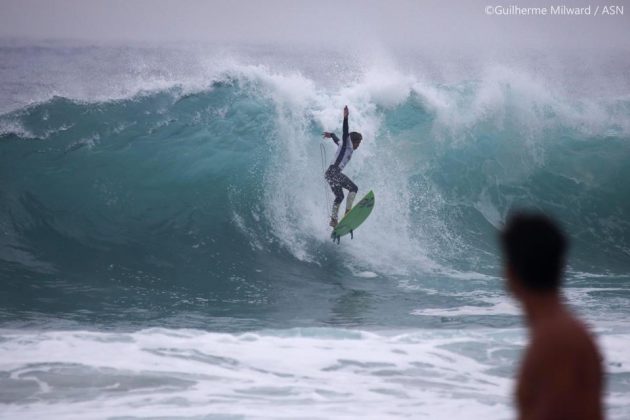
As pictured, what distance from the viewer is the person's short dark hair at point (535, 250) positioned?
185 cm

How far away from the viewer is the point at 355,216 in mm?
10805

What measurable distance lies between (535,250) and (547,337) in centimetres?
19

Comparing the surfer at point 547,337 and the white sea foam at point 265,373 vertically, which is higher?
the surfer at point 547,337

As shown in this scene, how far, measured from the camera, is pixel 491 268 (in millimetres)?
11820

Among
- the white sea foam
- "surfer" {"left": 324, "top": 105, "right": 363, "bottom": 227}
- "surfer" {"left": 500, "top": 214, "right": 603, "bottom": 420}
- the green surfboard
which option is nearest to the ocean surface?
the white sea foam

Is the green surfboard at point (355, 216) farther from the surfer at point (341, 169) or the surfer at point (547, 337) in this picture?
the surfer at point (547, 337)

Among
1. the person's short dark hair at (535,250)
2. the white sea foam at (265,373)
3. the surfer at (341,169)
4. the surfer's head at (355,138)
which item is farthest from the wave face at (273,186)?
the person's short dark hair at (535,250)

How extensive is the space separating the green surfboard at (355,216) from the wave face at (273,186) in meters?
0.47

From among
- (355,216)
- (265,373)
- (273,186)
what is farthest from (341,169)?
(265,373)

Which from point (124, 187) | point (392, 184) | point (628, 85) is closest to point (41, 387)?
point (124, 187)

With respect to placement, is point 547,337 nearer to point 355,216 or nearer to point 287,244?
point 355,216

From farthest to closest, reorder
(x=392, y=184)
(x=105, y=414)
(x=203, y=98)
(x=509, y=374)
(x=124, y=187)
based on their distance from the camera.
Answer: (x=203, y=98) → (x=392, y=184) → (x=124, y=187) → (x=509, y=374) → (x=105, y=414)

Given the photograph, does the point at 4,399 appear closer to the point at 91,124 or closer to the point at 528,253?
the point at 528,253

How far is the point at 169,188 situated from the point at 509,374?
24.6ft
